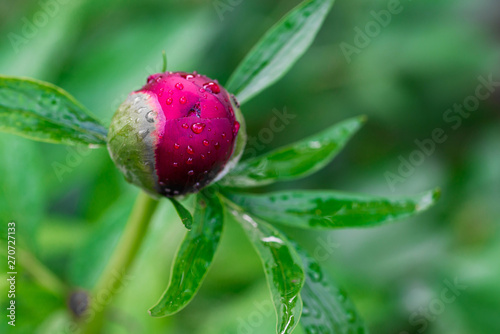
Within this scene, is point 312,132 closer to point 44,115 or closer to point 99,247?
point 99,247

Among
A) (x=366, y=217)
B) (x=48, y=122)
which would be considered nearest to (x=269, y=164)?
(x=366, y=217)

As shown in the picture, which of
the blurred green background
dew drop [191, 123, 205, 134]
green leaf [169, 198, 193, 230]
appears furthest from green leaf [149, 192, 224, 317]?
the blurred green background

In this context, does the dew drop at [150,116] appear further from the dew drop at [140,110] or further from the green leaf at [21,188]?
the green leaf at [21,188]

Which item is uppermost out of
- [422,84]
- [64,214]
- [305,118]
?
[64,214]

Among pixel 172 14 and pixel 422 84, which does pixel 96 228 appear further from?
pixel 422 84

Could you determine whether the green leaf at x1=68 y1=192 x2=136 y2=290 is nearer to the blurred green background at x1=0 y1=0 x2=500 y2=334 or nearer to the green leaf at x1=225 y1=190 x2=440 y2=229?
the blurred green background at x1=0 y1=0 x2=500 y2=334

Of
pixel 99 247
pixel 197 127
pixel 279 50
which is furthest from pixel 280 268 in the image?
pixel 99 247

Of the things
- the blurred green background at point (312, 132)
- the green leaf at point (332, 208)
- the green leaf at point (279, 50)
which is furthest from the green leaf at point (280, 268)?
the blurred green background at point (312, 132)
